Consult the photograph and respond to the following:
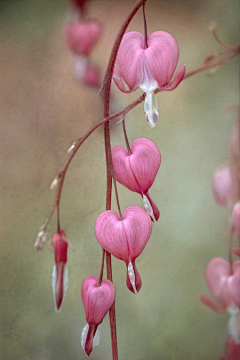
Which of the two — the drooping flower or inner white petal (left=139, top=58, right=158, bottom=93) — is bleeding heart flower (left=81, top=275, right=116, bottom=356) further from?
inner white petal (left=139, top=58, right=158, bottom=93)

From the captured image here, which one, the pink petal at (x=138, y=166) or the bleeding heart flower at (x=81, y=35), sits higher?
the bleeding heart flower at (x=81, y=35)

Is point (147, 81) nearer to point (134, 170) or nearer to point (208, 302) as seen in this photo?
point (134, 170)

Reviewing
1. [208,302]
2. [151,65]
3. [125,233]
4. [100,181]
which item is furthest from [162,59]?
[208,302]

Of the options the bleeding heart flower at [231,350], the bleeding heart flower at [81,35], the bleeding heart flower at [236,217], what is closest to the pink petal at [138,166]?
the bleeding heart flower at [236,217]

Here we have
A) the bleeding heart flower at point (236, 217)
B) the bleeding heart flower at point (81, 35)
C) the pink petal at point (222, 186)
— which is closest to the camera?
the bleeding heart flower at point (236, 217)

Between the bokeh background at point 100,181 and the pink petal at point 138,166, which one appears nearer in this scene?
the pink petal at point 138,166

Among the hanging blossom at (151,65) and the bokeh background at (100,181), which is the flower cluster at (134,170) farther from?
the bokeh background at (100,181)

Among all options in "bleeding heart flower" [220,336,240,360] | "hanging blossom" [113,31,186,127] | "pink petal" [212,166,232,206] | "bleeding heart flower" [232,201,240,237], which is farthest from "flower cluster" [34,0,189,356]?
"bleeding heart flower" [220,336,240,360]
